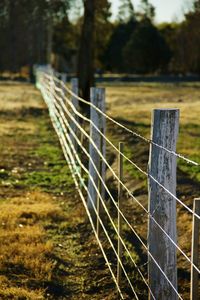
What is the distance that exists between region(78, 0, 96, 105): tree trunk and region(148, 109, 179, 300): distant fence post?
16.5 meters

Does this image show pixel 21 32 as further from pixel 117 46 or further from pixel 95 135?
pixel 95 135

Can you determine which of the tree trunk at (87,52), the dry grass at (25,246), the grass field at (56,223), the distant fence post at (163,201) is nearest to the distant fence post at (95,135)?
the grass field at (56,223)

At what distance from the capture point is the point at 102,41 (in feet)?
225

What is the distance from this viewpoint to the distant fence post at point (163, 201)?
4805 mm

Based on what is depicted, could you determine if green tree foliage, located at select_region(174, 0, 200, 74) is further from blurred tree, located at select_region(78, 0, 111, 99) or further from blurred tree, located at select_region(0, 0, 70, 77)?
blurred tree, located at select_region(78, 0, 111, 99)

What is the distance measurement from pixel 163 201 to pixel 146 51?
207 feet

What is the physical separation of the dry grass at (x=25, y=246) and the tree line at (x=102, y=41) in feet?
134

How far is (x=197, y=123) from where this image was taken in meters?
17.4

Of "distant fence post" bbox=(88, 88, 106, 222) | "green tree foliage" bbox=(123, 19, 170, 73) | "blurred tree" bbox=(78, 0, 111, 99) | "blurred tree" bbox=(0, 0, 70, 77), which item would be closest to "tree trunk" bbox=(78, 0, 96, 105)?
"blurred tree" bbox=(78, 0, 111, 99)

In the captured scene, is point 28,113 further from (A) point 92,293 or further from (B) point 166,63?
(B) point 166,63

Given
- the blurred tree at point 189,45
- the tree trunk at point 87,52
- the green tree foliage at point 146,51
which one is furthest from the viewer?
the green tree foliage at point 146,51

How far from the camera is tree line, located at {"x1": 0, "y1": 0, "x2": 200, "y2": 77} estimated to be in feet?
Result: 187

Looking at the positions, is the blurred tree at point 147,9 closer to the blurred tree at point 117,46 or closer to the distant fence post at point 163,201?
the blurred tree at point 117,46

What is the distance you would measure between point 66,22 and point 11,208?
56.2 meters
